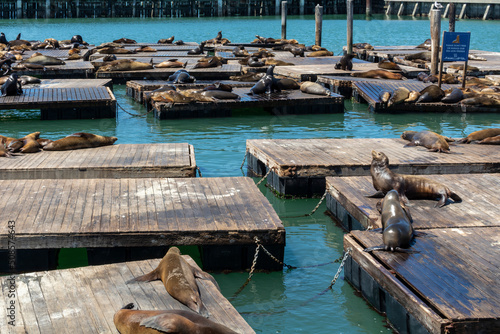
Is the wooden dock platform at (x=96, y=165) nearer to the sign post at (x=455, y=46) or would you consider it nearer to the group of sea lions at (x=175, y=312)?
the group of sea lions at (x=175, y=312)

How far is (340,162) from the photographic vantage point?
7.51 m

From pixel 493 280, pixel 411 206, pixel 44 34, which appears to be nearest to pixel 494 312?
pixel 493 280

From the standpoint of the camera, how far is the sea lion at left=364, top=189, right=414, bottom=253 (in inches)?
190

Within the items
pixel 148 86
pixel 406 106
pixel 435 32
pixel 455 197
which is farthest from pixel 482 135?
pixel 148 86

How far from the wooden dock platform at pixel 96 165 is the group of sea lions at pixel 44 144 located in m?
0.10

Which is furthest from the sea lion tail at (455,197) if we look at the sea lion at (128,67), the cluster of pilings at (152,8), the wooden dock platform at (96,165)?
the cluster of pilings at (152,8)

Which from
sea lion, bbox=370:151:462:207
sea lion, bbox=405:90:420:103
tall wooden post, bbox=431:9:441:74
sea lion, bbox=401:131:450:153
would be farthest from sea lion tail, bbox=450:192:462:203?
tall wooden post, bbox=431:9:441:74

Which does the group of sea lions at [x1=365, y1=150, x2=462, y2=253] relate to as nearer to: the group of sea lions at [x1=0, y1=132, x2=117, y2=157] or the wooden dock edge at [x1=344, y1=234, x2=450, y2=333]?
the wooden dock edge at [x1=344, y1=234, x2=450, y2=333]

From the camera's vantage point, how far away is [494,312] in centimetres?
384

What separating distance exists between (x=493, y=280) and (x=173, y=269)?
2060 millimetres

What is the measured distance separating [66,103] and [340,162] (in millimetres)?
6789

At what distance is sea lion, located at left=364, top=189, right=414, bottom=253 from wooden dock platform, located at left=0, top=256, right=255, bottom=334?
54.7 inches

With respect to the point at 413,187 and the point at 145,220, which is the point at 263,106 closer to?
the point at 413,187

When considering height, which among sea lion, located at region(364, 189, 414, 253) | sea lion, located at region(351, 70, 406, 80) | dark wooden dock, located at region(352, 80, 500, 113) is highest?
sea lion, located at region(351, 70, 406, 80)
